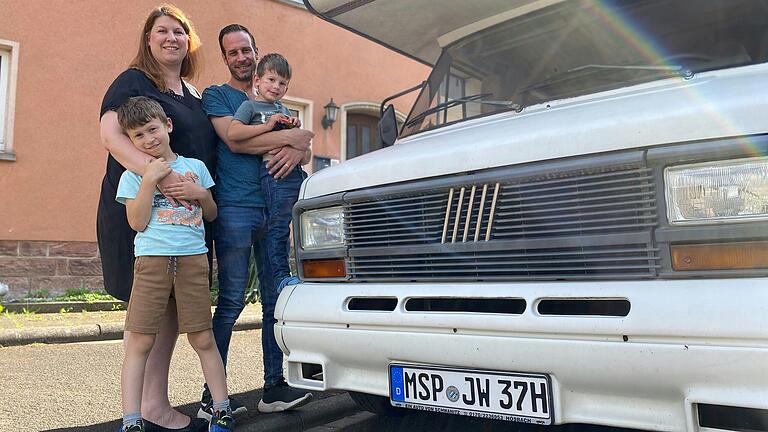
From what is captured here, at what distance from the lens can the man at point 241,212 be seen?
295 centimetres

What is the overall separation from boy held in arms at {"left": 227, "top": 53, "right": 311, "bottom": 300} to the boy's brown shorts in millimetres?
398

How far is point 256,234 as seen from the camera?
10.1 feet

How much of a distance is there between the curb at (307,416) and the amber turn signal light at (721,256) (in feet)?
6.67

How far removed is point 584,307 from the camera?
189 centimetres

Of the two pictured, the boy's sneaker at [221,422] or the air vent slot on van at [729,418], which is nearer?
the air vent slot on van at [729,418]

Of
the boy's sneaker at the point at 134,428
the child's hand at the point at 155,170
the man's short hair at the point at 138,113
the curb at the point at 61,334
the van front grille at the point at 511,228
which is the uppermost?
the man's short hair at the point at 138,113

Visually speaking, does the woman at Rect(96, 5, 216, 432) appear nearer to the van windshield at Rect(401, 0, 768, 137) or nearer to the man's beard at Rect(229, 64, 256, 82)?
the man's beard at Rect(229, 64, 256, 82)

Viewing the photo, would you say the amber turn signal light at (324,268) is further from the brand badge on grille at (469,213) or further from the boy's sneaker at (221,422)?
the boy's sneaker at (221,422)

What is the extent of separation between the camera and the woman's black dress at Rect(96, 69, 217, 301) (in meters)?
2.71

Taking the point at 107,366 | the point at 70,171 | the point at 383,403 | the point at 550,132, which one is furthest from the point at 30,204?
the point at 550,132

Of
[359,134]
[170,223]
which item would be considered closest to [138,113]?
[170,223]

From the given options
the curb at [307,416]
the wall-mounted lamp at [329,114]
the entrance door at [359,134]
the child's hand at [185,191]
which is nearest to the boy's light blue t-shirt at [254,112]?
the child's hand at [185,191]

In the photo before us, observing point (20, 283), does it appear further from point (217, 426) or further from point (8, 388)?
point (217, 426)

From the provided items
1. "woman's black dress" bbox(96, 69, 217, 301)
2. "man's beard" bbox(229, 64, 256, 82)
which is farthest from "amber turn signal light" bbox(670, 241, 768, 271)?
"man's beard" bbox(229, 64, 256, 82)
